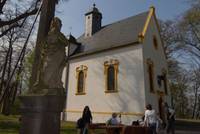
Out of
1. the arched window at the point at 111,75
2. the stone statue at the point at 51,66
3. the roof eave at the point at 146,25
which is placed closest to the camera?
the stone statue at the point at 51,66

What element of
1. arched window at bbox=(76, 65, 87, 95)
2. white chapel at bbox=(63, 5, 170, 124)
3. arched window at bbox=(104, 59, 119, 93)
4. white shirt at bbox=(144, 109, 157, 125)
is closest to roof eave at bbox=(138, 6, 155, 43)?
white chapel at bbox=(63, 5, 170, 124)

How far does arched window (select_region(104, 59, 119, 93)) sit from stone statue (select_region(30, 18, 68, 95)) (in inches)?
614

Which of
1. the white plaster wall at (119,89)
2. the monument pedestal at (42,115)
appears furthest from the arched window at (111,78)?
the monument pedestal at (42,115)

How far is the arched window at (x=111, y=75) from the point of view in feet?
71.8

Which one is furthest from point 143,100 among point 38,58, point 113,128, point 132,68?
point 38,58

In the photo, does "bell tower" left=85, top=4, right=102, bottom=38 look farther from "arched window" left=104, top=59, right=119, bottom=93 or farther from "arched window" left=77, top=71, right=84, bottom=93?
"arched window" left=104, top=59, right=119, bottom=93

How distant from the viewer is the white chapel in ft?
67.1

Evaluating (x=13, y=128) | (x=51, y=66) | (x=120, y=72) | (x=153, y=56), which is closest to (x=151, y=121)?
(x=51, y=66)

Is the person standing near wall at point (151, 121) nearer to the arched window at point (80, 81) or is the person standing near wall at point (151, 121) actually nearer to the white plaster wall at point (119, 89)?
the white plaster wall at point (119, 89)

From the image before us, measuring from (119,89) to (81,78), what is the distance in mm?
5383

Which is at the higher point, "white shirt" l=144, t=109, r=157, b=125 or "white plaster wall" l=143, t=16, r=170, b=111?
"white plaster wall" l=143, t=16, r=170, b=111

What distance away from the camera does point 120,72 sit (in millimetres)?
21750

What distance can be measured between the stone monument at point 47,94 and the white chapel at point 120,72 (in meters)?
14.5

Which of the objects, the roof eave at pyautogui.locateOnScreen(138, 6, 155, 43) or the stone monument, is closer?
the stone monument
